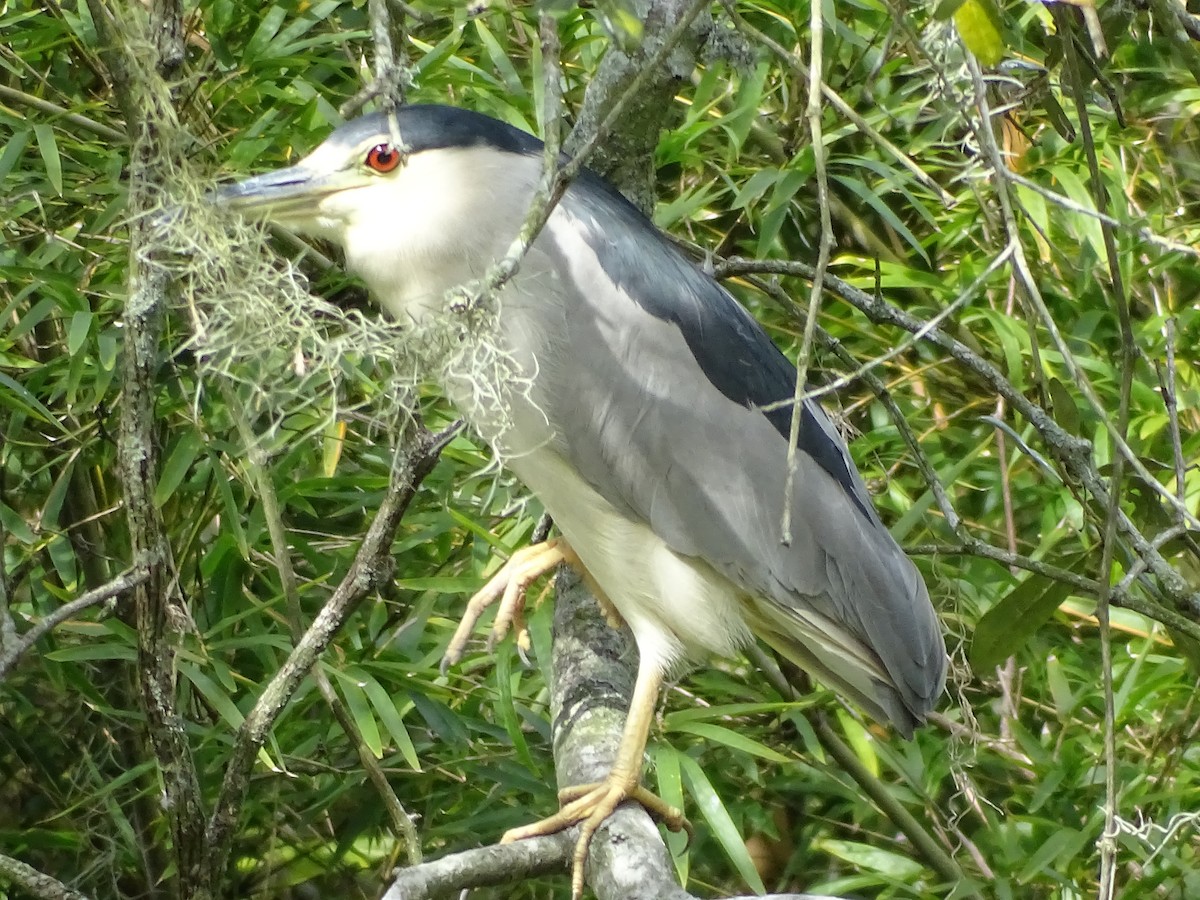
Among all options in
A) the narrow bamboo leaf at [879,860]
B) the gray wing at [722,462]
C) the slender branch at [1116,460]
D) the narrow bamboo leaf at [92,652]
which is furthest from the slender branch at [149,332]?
the narrow bamboo leaf at [879,860]

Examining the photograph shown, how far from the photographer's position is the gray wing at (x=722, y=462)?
154 cm

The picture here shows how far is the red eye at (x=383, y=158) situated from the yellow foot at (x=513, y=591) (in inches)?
21.8

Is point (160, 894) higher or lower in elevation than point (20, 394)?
lower

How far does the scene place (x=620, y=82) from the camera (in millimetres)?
1576

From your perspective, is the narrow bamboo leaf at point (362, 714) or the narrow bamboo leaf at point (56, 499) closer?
the narrow bamboo leaf at point (362, 714)

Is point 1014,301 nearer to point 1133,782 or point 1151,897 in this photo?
point 1133,782

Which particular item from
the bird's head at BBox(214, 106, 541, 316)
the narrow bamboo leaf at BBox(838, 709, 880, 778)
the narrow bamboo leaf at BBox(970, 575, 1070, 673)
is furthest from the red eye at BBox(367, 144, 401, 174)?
the narrow bamboo leaf at BBox(838, 709, 880, 778)

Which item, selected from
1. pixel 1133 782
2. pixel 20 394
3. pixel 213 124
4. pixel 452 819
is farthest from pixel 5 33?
pixel 1133 782

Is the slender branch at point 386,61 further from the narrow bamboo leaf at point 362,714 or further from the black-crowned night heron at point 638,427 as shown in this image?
the narrow bamboo leaf at point 362,714

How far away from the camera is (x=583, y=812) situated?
1438 mm

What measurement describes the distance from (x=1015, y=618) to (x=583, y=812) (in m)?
0.55

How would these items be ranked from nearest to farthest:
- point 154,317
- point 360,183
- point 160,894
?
point 154,317 < point 360,183 < point 160,894

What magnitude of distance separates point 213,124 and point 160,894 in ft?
3.86

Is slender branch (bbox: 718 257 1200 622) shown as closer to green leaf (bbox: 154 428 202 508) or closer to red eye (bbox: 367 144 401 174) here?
red eye (bbox: 367 144 401 174)
